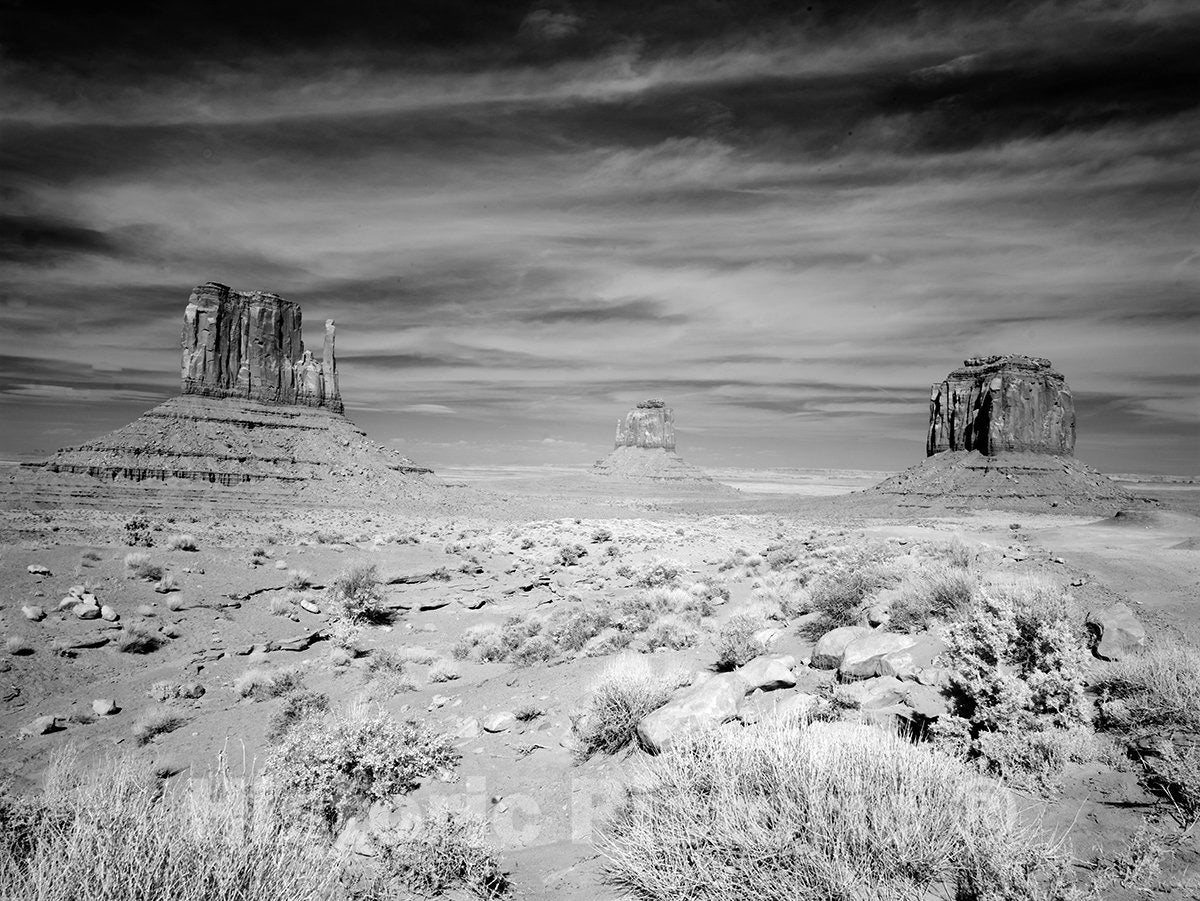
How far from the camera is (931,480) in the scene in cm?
6531

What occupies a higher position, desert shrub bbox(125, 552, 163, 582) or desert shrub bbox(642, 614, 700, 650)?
desert shrub bbox(642, 614, 700, 650)

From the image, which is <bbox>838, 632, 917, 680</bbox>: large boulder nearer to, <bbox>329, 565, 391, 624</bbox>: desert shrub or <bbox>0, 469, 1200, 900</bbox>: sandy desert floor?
<bbox>0, 469, 1200, 900</bbox>: sandy desert floor

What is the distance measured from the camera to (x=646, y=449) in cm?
12812

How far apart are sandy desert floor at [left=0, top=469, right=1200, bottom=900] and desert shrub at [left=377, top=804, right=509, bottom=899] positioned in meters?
0.28

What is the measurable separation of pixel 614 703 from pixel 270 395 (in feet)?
264

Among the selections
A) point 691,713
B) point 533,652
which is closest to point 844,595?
point 691,713

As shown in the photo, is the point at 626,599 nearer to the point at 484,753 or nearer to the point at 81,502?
the point at 484,753

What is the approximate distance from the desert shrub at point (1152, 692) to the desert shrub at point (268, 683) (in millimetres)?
11732

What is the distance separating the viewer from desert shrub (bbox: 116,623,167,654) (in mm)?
13336

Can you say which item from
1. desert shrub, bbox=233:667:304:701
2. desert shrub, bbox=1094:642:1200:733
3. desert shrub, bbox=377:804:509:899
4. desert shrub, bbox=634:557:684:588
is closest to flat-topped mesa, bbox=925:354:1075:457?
desert shrub, bbox=634:557:684:588

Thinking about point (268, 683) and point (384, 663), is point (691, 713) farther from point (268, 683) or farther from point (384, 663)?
point (268, 683)

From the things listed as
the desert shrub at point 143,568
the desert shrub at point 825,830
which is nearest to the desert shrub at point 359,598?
the desert shrub at point 143,568

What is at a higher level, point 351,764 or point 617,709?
point 617,709

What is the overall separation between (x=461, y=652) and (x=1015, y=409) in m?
72.9
